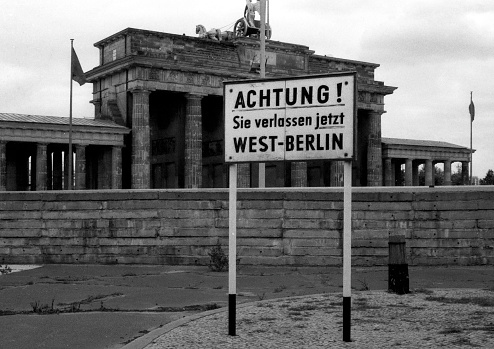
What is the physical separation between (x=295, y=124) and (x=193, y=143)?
2134 inches

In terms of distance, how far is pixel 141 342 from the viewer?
31.4 ft

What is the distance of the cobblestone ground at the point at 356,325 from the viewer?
9641 mm

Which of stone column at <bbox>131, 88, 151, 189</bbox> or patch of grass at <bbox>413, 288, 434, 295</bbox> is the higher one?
stone column at <bbox>131, 88, 151, 189</bbox>

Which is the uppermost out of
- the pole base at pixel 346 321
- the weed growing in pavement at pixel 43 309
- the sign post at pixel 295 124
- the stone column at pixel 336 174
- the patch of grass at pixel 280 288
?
the stone column at pixel 336 174

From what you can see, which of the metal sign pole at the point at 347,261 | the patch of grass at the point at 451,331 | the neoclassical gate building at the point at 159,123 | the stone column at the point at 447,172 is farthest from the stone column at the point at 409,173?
the metal sign pole at the point at 347,261

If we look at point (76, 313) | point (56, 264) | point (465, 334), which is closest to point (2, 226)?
point (56, 264)

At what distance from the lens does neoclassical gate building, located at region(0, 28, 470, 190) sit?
60500 millimetres

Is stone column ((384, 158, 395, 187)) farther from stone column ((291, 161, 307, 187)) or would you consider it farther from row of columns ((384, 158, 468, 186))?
stone column ((291, 161, 307, 187))

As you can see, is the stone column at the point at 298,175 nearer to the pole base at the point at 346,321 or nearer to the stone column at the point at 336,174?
the stone column at the point at 336,174

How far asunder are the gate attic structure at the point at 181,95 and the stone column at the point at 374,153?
0.14 m

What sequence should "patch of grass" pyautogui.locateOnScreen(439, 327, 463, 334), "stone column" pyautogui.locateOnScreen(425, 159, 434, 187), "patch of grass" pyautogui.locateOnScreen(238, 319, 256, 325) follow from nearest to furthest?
"patch of grass" pyautogui.locateOnScreen(439, 327, 463, 334), "patch of grass" pyautogui.locateOnScreen(238, 319, 256, 325), "stone column" pyautogui.locateOnScreen(425, 159, 434, 187)

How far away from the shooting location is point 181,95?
66188mm

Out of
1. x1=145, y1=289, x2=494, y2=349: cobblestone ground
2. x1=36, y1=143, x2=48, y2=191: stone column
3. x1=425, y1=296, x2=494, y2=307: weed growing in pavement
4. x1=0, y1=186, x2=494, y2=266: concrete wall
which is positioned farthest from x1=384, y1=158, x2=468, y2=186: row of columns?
x1=145, y1=289, x2=494, y2=349: cobblestone ground

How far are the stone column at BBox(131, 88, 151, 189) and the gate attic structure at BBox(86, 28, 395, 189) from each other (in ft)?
0.26
